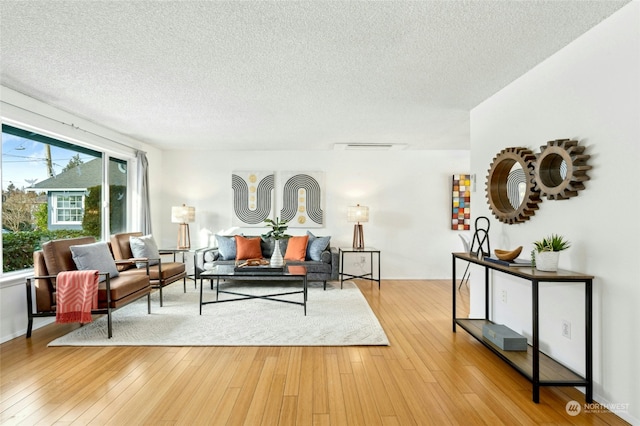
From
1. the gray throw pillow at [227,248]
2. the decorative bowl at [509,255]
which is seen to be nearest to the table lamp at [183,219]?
the gray throw pillow at [227,248]

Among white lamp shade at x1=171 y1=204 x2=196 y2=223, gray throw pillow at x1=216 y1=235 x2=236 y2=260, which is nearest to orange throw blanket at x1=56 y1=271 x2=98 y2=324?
gray throw pillow at x1=216 y1=235 x2=236 y2=260

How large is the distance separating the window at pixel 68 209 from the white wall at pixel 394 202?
211cm

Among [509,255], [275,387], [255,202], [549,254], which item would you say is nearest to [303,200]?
[255,202]

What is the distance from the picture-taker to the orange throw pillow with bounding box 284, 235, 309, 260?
18.4 ft

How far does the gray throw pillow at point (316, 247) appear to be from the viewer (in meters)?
5.56

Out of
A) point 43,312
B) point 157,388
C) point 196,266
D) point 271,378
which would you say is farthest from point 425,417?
point 196,266

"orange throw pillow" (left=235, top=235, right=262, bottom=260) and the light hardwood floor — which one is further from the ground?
"orange throw pillow" (left=235, top=235, right=262, bottom=260)

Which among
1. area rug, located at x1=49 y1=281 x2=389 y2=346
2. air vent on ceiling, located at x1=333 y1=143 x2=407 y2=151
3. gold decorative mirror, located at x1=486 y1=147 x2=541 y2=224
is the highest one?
air vent on ceiling, located at x1=333 y1=143 x2=407 y2=151

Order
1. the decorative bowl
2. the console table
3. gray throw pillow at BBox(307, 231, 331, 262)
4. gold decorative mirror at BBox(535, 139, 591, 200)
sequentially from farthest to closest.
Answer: gray throw pillow at BBox(307, 231, 331, 262)
the decorative bowl
gold decorative mirror at BBox(535, 139, 591, 200)
the console table

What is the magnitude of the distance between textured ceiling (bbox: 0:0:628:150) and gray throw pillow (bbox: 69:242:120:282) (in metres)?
1.58

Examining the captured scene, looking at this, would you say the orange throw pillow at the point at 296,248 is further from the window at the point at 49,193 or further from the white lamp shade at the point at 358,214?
the window at the point at 49,193

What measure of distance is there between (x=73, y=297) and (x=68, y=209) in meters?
1.69

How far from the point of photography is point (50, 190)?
4.05 metres

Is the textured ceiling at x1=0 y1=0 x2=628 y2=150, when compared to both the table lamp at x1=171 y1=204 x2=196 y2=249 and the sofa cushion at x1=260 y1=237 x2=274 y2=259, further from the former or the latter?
the sofa cushion at x1=260 y1=237 x2=274 y2=259
